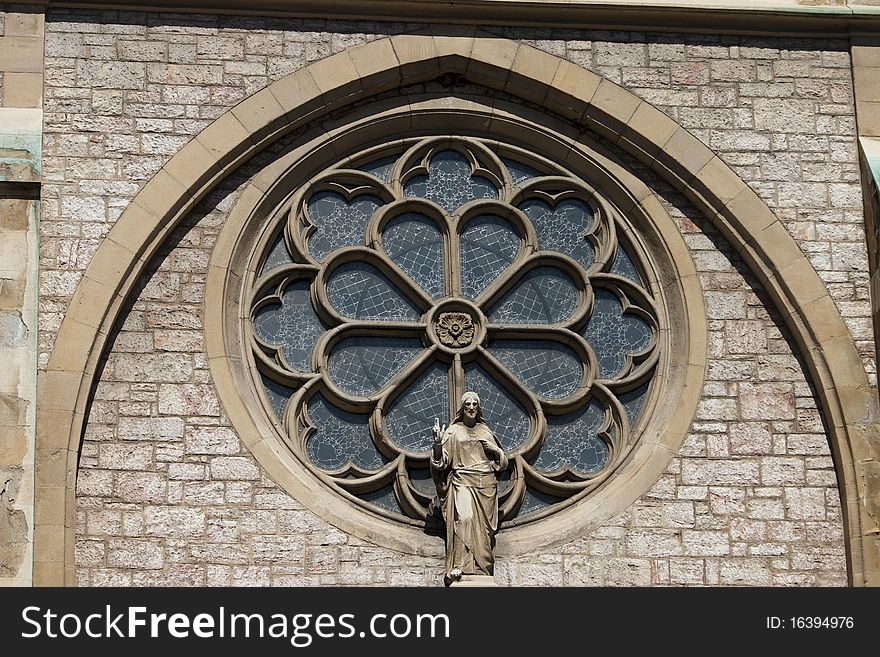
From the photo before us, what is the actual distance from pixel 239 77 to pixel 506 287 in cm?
244

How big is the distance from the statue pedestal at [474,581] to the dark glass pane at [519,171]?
338cm

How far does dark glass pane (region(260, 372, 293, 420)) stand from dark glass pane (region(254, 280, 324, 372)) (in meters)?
0.19

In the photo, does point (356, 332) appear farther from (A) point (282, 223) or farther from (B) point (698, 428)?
(B) point (698, 428)

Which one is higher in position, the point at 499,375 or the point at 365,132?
the point at 365,132

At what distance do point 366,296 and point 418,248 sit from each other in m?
0.55

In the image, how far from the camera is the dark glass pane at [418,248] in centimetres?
2023

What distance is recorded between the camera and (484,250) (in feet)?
66.9

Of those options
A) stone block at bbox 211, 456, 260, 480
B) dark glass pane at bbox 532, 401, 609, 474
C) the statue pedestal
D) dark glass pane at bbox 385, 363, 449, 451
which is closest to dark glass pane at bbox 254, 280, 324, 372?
dark glass pane at bbox 385, 363, 449, 451

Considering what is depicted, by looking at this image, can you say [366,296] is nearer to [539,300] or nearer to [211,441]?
[539,300]

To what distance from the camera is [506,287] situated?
66.3ft

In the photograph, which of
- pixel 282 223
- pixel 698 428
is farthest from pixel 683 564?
pixel 282 223

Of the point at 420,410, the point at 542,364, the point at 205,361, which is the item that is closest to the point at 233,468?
the point at 205,361
